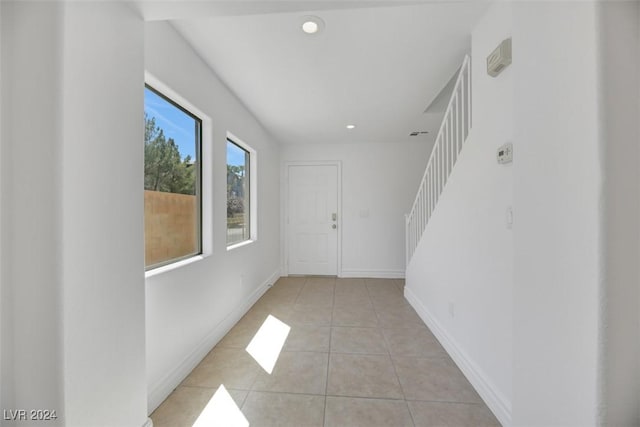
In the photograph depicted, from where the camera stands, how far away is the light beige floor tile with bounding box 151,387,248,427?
1438 mm

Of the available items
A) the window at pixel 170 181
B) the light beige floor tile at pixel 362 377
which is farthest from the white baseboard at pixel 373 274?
the window at pixel 170 181

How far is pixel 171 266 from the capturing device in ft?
5.70

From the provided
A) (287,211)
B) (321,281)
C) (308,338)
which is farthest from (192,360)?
(287,211)

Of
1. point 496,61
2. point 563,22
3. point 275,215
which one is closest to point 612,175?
point 563,22

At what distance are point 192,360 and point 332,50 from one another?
2487mm

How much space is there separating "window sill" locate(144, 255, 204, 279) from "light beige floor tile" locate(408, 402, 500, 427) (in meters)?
1.71

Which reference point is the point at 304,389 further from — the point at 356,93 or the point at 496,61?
the point at 356,93

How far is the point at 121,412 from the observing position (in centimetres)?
111

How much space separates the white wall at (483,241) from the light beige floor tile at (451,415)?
0.22 ft

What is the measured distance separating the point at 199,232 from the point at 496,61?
7.63ft

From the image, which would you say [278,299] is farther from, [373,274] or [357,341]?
[373,274]

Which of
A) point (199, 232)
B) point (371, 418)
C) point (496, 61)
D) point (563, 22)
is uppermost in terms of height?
point (496, 61)

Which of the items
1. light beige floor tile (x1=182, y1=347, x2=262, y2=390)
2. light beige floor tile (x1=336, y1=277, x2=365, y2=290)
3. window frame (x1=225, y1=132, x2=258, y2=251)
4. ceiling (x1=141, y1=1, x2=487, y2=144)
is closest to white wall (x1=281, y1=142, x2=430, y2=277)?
light beige floor tile (x1=336, y1=277, x2=365, y2=290)

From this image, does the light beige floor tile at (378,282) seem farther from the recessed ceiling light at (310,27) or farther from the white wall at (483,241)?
the recessed ceiling light at (310,27)
